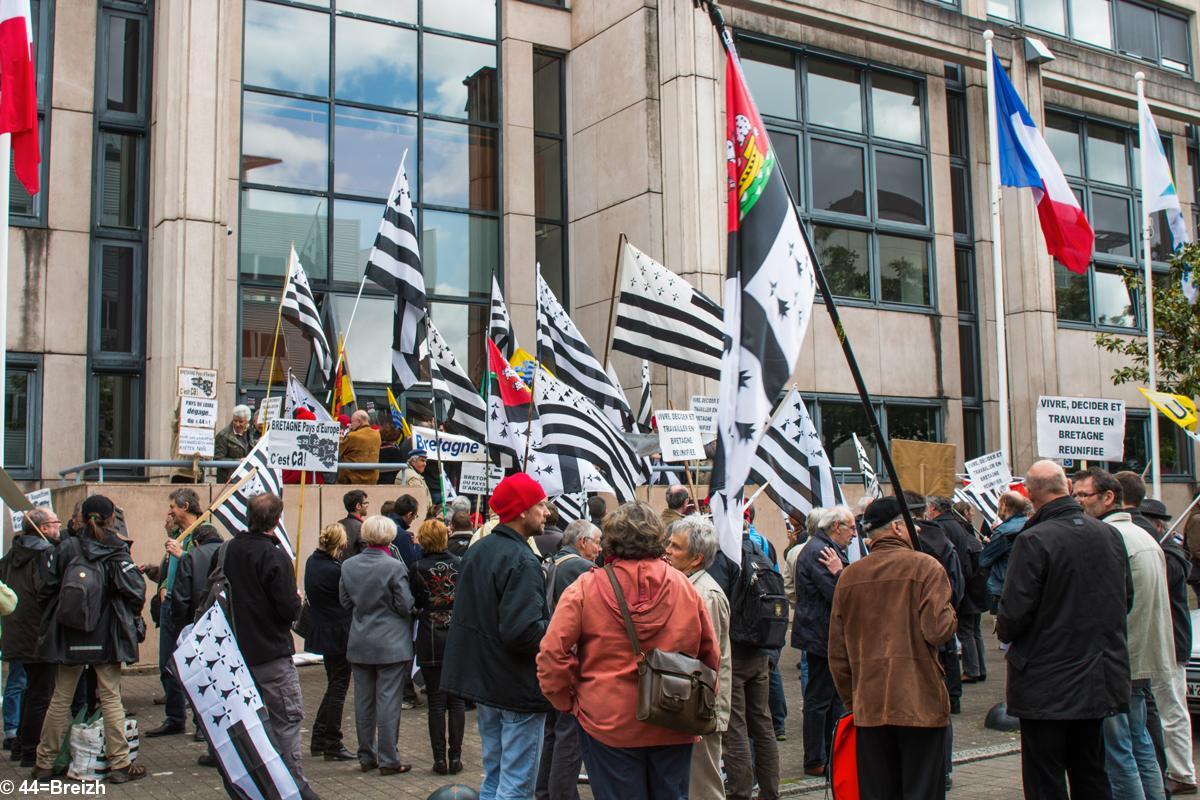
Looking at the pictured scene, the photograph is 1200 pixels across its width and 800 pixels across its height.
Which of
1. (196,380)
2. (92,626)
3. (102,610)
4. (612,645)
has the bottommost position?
(92,626)

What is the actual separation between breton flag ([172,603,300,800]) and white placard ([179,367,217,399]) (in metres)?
9.08

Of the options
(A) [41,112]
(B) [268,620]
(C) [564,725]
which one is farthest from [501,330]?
(A) [41,112]

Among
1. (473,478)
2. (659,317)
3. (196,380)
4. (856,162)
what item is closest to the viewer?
(659,317)

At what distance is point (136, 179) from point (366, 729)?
12.5 metres

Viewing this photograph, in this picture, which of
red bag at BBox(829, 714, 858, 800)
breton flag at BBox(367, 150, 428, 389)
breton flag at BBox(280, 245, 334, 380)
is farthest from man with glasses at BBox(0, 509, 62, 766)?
red bag at BBox(829, 714, 858, 800)

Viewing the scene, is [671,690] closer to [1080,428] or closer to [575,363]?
[575,363]

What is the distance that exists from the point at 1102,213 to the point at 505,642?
75.8 feet

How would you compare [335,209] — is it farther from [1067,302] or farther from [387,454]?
[1067,302]

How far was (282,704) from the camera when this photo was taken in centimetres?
796

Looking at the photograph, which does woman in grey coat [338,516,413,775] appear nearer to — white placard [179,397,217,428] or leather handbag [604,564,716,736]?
leather handbag [604,564,716,736]

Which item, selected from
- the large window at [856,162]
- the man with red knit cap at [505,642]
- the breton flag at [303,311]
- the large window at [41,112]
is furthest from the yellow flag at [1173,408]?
the large window at [41,112]

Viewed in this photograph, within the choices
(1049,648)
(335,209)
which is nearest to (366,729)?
(1049,648)

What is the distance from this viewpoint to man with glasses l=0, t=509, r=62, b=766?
9.34 metres

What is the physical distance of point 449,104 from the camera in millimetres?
21500
